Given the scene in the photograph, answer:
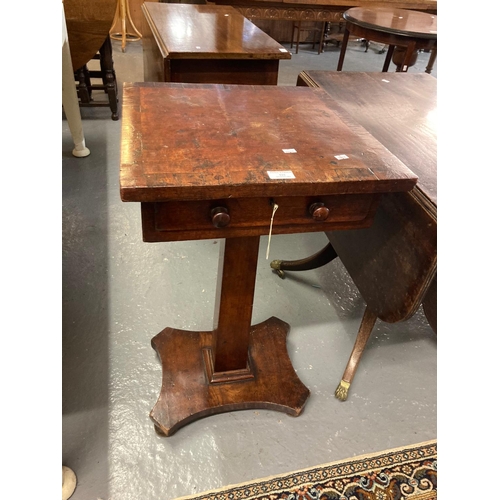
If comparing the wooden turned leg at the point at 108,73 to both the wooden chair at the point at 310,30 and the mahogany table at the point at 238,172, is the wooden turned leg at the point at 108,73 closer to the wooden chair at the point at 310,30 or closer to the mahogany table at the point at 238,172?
the mahogany table at the point at 238,172

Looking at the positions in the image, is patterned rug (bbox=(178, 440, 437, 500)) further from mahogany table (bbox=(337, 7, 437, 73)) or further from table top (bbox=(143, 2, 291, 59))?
mahogany table (bbox=(337, 7, 437, 73))

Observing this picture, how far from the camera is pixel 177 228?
81cm

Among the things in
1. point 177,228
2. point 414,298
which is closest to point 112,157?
point 177,228

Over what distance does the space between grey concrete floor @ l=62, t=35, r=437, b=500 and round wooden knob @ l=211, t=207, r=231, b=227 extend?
74 centimetres

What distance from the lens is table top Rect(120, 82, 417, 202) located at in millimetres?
A: 716

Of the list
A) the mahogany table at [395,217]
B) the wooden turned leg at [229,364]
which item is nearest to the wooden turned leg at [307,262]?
the mahogany table at [395,217]

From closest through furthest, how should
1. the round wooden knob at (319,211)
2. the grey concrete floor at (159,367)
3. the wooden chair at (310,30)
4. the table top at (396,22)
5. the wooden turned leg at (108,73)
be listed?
the round wooden knob at (319,211), the grey concrete floor at (159,367), the table top at (396,22), the wooden turned leg at (108,73), the wooden chair at (310,30)

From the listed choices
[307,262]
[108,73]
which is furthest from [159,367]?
[108,73]

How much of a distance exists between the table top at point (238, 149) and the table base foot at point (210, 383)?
772mm

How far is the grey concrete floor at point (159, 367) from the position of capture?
44.9 inches

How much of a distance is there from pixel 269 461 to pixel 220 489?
16cm

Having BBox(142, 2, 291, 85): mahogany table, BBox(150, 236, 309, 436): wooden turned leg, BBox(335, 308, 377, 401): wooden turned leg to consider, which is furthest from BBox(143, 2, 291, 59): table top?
BBox(335, 308, 377, 401): wooden turned leg

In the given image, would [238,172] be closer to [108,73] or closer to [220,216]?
[220,216]

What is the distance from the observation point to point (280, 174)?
2.47 feet
